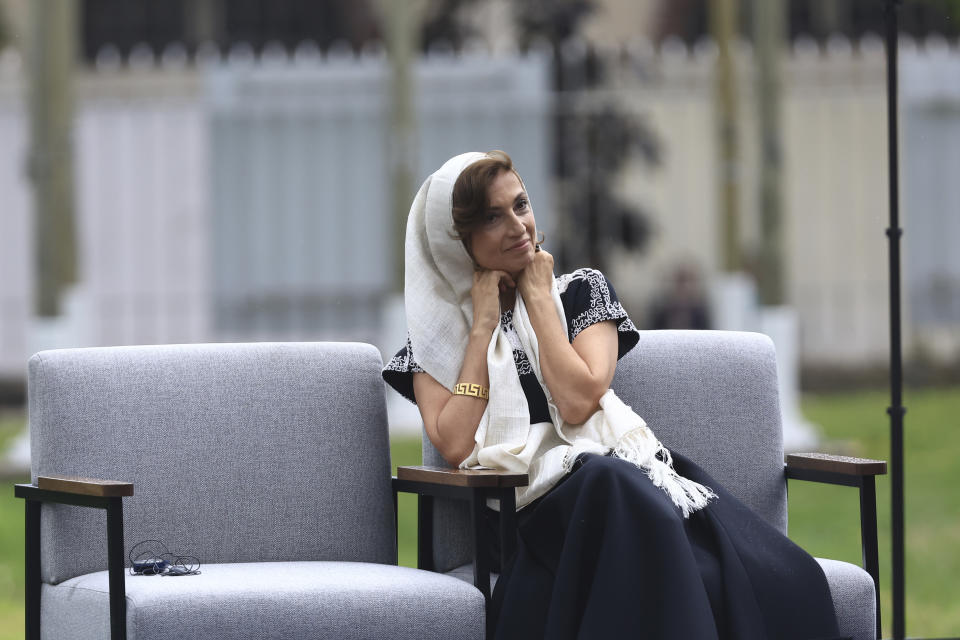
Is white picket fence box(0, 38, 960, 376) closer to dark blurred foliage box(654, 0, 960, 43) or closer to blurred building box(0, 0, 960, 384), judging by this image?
blurred building box(0, 0, 960, 384)

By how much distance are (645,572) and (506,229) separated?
81 cm

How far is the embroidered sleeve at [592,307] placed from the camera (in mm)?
2941

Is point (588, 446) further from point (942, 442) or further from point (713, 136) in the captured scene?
point (713, 136)

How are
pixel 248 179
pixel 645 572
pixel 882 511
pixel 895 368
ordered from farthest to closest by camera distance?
pixel 248 179
pixel 882 511
pixel 895 368
pixel 645 572

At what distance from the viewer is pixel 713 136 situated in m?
8.70

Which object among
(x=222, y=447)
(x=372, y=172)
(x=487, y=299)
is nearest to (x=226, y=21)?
(x=372, y=172)

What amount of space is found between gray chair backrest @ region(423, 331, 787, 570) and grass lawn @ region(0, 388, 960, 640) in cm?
179

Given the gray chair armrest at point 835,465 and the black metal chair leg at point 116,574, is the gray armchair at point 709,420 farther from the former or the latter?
the black metal chair leg at point 116,574

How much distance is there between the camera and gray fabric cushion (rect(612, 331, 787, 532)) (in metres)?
3.16

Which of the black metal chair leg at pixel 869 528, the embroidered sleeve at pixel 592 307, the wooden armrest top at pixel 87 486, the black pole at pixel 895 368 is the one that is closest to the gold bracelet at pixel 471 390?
the embroidered sleeve at pixel 592 307

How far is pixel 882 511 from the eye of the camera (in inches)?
257

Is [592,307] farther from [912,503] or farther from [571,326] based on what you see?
[912,503]

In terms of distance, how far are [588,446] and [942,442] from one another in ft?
18.1

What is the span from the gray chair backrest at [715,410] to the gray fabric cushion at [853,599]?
34 cm
